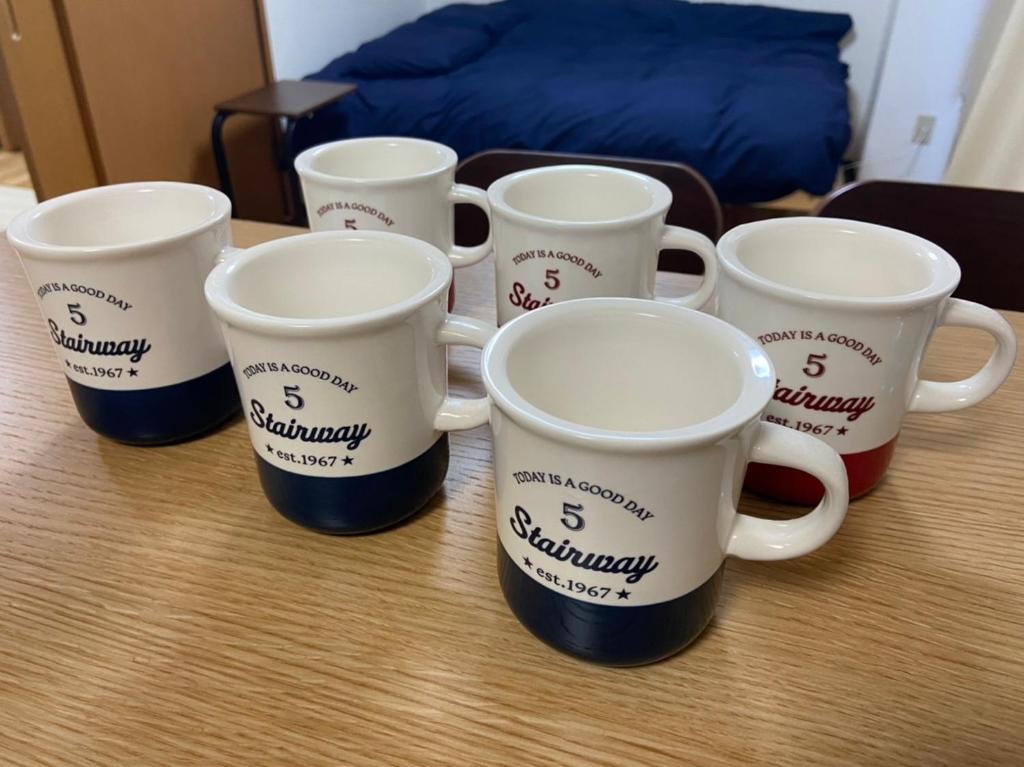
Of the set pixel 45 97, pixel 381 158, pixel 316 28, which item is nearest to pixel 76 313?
pixel 381 158

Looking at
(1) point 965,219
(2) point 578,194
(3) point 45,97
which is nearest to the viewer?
(2) point 578,194

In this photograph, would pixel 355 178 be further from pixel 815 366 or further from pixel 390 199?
pixel 815 366

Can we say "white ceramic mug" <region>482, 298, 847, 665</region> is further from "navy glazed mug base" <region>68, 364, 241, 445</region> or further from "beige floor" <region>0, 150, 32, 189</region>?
"beige floor" <region>0, 150, 32, 189</region>

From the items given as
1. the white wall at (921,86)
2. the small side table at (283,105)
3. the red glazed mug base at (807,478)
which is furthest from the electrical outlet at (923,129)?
the red glazed mug base at (807,478)

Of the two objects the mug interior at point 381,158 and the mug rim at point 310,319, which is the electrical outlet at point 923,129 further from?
the mug rim at point 310,319

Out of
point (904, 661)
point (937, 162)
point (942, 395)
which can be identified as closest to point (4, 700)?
point (904, 661)

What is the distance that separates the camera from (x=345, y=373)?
40cm

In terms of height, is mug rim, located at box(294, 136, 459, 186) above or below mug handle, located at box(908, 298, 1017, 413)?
above

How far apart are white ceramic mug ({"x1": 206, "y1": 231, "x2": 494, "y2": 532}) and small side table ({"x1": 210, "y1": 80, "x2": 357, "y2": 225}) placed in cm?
166

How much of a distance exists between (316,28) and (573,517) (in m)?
2.69

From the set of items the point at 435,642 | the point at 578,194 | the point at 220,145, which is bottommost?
the point at 220,145

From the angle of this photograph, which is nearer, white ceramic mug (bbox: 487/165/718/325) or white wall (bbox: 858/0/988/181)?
white ceramic mug (bbox: 487/165/718/325)

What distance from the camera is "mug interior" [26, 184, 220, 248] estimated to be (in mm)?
547

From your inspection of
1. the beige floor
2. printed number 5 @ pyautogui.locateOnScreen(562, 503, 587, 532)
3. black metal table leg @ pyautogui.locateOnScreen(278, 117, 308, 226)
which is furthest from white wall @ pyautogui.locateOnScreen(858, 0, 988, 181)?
the beige floor
